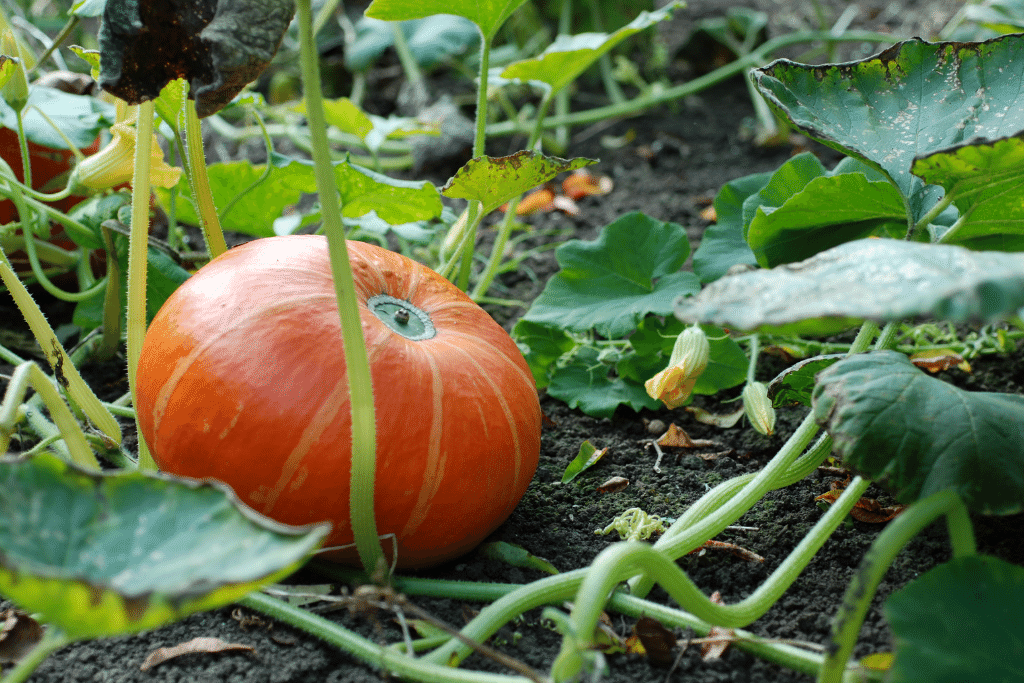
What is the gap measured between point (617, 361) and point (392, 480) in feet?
2.26

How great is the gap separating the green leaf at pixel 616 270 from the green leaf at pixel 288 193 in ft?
0.95

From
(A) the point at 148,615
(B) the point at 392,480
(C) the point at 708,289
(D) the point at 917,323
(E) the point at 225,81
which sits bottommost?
(D) the point at 917,323

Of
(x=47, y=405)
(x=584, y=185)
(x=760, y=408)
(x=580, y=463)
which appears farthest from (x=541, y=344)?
(x=584, y=185)

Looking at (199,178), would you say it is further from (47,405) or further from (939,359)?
(939,359)

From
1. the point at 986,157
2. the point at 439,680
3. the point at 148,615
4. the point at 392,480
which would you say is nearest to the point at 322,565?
the point at 392,480

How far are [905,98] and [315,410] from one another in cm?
94

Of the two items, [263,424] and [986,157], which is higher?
[986,157]

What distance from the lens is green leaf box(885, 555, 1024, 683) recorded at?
0.74 meters

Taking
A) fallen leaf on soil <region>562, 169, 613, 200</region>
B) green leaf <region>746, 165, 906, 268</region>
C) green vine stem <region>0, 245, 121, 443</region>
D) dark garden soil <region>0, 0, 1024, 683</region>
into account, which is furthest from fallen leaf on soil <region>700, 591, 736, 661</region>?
fallen leaf on soil <region>562, 169, 613, 200</region>

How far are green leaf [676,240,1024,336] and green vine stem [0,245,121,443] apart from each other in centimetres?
90

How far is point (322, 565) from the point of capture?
108cm

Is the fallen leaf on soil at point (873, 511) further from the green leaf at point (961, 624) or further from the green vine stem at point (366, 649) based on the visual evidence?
the green vine stem at point (366, 649)

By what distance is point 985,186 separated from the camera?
1.01m

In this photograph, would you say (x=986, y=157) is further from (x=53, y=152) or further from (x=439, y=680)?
(x=53, y=152)
